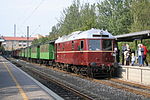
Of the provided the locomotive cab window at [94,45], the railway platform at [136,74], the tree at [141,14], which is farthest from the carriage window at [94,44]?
the tree at [141,14]

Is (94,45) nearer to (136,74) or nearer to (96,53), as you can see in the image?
(96,53)

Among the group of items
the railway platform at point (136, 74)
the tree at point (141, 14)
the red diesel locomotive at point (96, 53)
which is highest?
the tree at point (141, 14)

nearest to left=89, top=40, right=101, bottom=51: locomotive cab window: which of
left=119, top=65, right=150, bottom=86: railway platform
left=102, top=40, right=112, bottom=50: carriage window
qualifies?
left=102, top=40, right=112, bottom=50: carriage window

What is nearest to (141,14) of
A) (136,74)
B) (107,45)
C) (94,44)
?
(107,45)

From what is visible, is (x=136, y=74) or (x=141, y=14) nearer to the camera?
(x=136, y=74)

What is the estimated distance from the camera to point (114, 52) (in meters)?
17.1

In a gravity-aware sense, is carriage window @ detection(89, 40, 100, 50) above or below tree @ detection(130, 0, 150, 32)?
below

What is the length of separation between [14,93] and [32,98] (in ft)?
5.00

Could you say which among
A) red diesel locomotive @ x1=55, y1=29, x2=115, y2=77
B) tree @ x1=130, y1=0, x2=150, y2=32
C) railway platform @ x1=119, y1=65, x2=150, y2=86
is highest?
tree @ x1=130, y1=0, x2=150, y2=32

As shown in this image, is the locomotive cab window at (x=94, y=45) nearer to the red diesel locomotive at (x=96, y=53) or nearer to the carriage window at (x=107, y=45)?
the red diesel locomotive at (x=96, y=53)

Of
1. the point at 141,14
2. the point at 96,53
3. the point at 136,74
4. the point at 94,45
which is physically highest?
the point at 141,14

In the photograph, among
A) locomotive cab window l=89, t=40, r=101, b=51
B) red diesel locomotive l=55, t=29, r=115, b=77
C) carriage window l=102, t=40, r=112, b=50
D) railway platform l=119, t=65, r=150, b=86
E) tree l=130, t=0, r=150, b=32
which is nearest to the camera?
railway platform l=119, t=65, r=150, b=86

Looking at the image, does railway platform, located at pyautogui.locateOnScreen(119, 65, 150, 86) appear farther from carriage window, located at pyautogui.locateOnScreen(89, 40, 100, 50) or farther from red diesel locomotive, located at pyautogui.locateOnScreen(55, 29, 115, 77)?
carriage window, located at pyautogui.locateOnScreen(89, 40, 100, 50)

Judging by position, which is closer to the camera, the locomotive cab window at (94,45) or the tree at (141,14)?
the locomotive cab window at (94,45)
